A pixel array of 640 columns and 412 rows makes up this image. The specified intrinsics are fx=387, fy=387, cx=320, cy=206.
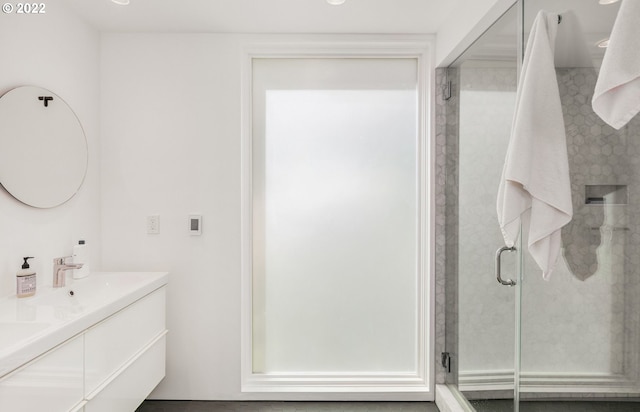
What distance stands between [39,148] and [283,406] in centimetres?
197

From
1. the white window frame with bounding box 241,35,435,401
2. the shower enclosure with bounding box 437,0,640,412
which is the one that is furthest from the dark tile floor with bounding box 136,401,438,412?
the shower enclosure with bounding box 437,0,640,412

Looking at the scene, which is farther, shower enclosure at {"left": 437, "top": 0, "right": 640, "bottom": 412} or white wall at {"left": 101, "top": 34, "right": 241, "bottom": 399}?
white wall at {"left": 101, "top": 34, "right": 241, "bottom": 399}

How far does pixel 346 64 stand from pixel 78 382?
7.11 ft

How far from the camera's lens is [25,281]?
1.74 m

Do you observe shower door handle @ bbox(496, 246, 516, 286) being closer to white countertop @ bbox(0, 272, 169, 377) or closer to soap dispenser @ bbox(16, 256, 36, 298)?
white countertop @ bbox(0, 272, 169, 377)

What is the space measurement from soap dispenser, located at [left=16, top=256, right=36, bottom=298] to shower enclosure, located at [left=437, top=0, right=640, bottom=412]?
214cm

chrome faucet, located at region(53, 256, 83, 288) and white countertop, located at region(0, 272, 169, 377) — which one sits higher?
chrome faucet, located at region(53, 256, 83, 288)

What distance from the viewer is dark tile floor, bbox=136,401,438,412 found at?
2.36 m

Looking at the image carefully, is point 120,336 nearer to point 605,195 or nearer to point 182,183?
point 182,183

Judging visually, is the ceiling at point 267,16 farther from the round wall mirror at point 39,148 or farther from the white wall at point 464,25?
the round wall mirror at point 39,148

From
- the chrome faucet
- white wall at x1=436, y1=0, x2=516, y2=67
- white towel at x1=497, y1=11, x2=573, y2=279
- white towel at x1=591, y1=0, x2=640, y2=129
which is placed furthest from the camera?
the chrome faucet

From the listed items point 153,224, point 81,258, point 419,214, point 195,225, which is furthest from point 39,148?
point 419,214

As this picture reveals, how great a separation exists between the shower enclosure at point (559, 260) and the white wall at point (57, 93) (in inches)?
85.5

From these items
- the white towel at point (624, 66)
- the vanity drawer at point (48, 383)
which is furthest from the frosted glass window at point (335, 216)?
the white towel at point (624, 66)
